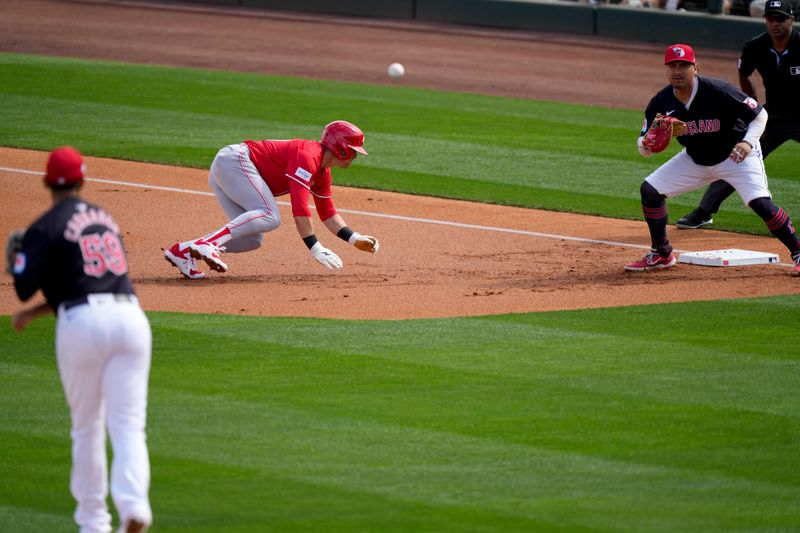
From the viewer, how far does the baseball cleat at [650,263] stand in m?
10.9

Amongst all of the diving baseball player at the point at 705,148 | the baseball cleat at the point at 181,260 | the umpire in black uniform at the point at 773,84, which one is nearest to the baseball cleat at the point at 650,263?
the diving baseball player at the point at 705,148

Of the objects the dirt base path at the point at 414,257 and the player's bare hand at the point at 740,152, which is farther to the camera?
the player's bare hand at the point at 740,152

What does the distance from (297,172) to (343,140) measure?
43cm

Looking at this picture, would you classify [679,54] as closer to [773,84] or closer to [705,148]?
[705,148]

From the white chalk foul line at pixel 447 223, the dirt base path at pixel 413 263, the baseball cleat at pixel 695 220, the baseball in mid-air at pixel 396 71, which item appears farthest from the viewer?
the baseball in mid-air at pixel 396 71

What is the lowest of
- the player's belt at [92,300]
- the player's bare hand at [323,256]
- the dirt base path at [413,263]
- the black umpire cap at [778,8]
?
the dirt base path at [413,263]

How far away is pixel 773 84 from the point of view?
41.6 feet

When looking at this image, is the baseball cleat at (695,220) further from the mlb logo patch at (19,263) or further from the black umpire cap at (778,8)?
the mlb logo patch at (19,263)

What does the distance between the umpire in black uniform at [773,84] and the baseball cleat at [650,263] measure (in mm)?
1823

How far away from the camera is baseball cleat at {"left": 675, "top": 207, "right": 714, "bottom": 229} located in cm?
1278

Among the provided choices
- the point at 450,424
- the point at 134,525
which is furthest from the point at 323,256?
the point at 134,525

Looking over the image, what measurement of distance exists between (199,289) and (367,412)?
11.0 feet

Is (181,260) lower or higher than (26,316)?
lower

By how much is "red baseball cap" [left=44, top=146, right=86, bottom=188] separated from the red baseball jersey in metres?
4.51
